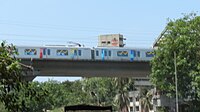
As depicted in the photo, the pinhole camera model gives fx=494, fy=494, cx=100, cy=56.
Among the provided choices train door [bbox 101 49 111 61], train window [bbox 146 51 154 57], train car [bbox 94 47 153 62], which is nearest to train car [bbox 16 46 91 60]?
train car [bbox 94 47 153 62]

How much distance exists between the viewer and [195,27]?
5275cm

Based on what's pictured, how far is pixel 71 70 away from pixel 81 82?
66918 mm

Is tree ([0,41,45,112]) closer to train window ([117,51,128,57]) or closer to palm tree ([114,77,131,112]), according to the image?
train window ([117,51,128,57])

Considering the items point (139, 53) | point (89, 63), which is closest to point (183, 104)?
point (139, 53)

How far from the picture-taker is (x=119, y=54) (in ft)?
189

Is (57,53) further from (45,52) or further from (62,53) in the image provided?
(45,52)

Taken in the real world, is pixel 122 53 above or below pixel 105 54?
above

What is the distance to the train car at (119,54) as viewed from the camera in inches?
2245

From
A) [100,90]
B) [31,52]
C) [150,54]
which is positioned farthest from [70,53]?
[100,90]

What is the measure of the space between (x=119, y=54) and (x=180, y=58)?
8250 mm

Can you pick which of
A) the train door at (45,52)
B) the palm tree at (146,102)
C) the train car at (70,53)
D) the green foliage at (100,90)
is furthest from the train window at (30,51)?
the green foliage at (100,90)

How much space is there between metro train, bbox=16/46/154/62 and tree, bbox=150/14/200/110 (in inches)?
178

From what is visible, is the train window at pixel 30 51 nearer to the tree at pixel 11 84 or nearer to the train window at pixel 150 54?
the train window at pixel 150 54

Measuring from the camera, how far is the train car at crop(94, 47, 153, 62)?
57.0 metres
